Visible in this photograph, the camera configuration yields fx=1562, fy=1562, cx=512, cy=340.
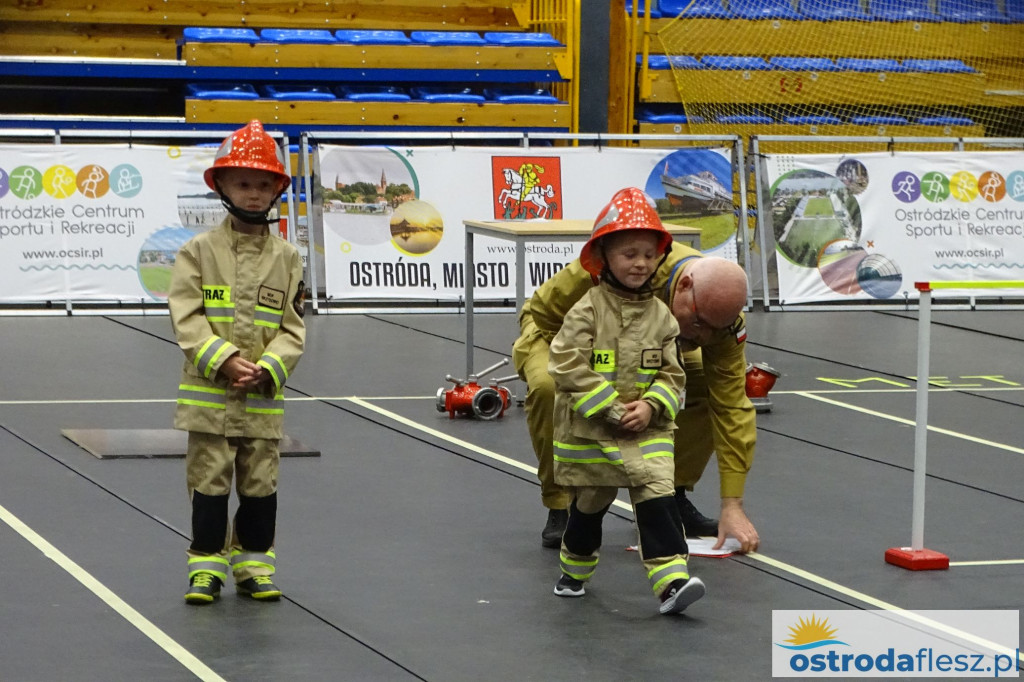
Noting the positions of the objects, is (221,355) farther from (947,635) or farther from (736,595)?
(947,635)

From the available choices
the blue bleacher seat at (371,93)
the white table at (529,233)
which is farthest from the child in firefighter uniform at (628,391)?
the blue bleacher seat at (371,93)

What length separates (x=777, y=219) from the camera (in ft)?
48.1

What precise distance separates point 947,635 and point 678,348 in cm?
139

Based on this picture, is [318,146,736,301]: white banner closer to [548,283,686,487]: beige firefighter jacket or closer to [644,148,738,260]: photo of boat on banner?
[644,148,738,260]: photo of boat on banner

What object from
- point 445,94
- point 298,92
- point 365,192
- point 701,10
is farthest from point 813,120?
point 365,192

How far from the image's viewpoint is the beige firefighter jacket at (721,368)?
6008 mm

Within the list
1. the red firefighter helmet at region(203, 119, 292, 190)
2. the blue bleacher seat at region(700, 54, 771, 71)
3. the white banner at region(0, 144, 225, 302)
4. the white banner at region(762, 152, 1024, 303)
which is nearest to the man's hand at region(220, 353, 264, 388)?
the red firefighter helmet at region(203, 119, 292, 190)

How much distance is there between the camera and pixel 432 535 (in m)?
6.71

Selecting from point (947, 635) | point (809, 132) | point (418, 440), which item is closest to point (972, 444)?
point (418, 440)

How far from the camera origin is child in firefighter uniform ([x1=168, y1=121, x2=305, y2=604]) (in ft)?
17.9

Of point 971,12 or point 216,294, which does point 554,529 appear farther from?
point 971,12

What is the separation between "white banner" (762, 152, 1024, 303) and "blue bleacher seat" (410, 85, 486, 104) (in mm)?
4912

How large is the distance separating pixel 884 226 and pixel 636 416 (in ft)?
32.8

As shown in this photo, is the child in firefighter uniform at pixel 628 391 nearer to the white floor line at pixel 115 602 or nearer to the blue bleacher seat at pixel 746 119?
the white floor line at pixel 115 602
